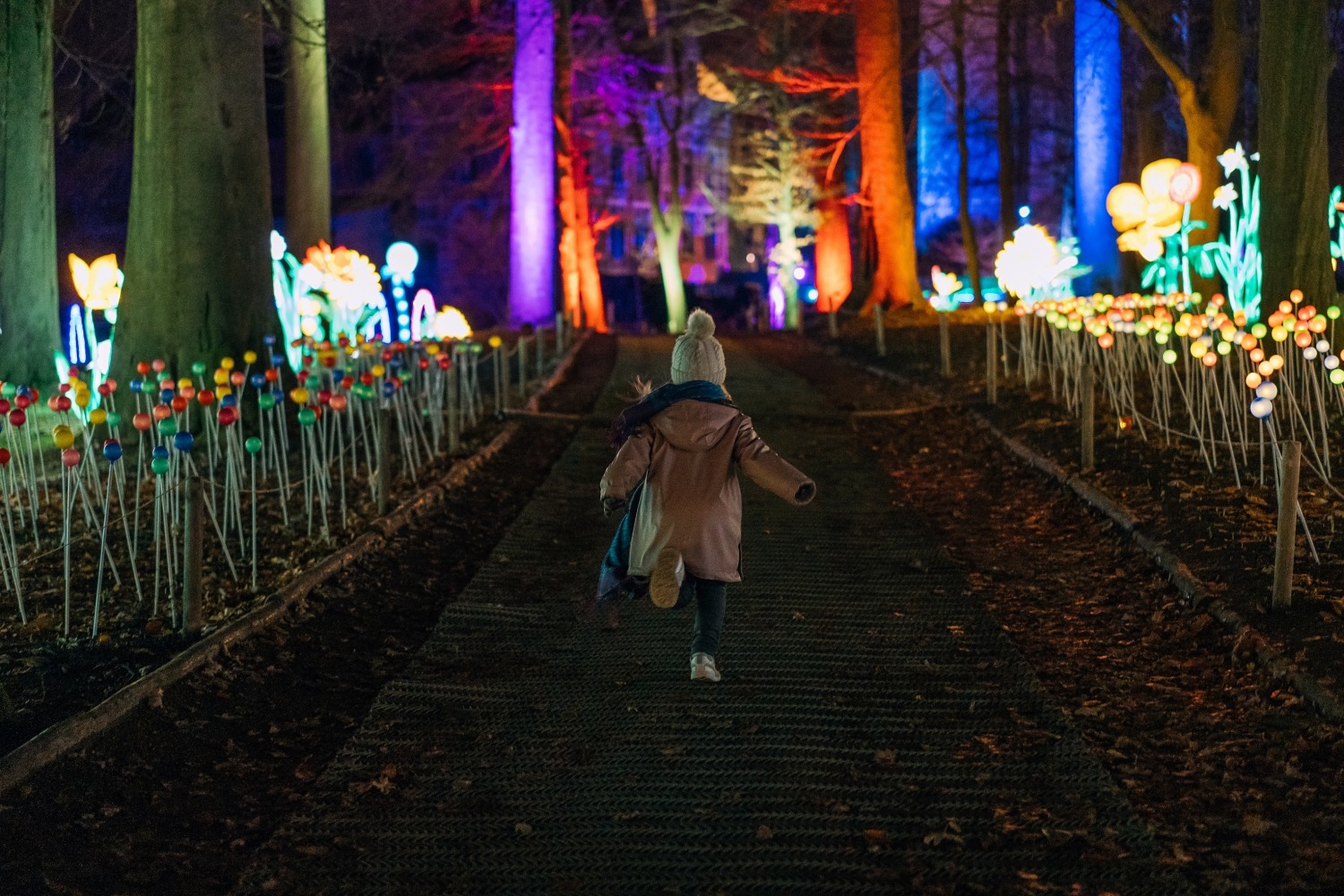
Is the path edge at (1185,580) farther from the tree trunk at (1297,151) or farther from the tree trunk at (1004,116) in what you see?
the tree trunk at (1004,116)

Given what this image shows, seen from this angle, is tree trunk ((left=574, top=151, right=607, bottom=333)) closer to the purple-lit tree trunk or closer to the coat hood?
the purple-lit tree trunk

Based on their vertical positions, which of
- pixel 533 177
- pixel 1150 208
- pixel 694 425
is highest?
pixel 533 177

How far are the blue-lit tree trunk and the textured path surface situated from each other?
2016 cm

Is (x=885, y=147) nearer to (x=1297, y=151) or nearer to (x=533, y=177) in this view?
(x=533, y=177)

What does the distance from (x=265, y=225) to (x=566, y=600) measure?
6035 millimetres

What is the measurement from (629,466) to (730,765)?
1.32m

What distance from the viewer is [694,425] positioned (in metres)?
5.65

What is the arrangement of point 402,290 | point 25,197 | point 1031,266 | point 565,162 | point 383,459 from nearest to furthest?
point 383,459
point 25,197
point 402,290
point 1031,266
point 565,162

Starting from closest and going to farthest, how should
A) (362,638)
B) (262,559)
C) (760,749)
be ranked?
(760,749)
(362,638)
(262,559)

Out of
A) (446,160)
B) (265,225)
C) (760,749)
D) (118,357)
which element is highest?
(446,160)

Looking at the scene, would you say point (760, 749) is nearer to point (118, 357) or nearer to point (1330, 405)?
point (118, 357)

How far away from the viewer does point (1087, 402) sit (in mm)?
10008

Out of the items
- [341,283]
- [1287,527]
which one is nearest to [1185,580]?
[1287,527]

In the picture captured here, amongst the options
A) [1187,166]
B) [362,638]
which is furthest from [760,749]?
[1187,166]
